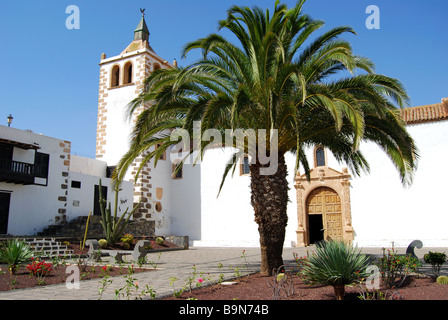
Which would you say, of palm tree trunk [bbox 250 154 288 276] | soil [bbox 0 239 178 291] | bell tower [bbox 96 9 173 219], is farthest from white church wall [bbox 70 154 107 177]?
palm tree trunk [bbox 250 154 288 276]

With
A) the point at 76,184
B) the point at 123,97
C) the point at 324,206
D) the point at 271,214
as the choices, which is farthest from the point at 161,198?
the point at 271,214

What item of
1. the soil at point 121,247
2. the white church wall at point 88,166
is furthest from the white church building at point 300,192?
the soil at point 121,247

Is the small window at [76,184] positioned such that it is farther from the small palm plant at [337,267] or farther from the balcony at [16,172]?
the small palm plant at [337,267]

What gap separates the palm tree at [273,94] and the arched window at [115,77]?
55.5 ft

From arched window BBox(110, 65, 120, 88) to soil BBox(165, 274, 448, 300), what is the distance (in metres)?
20.6

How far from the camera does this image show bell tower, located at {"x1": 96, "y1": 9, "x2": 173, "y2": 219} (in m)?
22.3

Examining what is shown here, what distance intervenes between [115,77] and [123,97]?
218 centimetres

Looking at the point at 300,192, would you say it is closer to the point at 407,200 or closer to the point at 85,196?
the point at 407,200

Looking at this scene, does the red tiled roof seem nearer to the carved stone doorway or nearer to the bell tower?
the carved stone doorway

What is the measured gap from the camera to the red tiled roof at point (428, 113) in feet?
56.8

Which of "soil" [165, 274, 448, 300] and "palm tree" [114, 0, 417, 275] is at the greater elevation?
"palm tree" [114, 0, 417, 275]

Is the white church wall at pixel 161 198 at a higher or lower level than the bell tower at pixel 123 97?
lower

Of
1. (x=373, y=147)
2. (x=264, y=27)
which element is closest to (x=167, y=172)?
(x=373, y=147)

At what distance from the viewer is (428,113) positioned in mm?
17797
